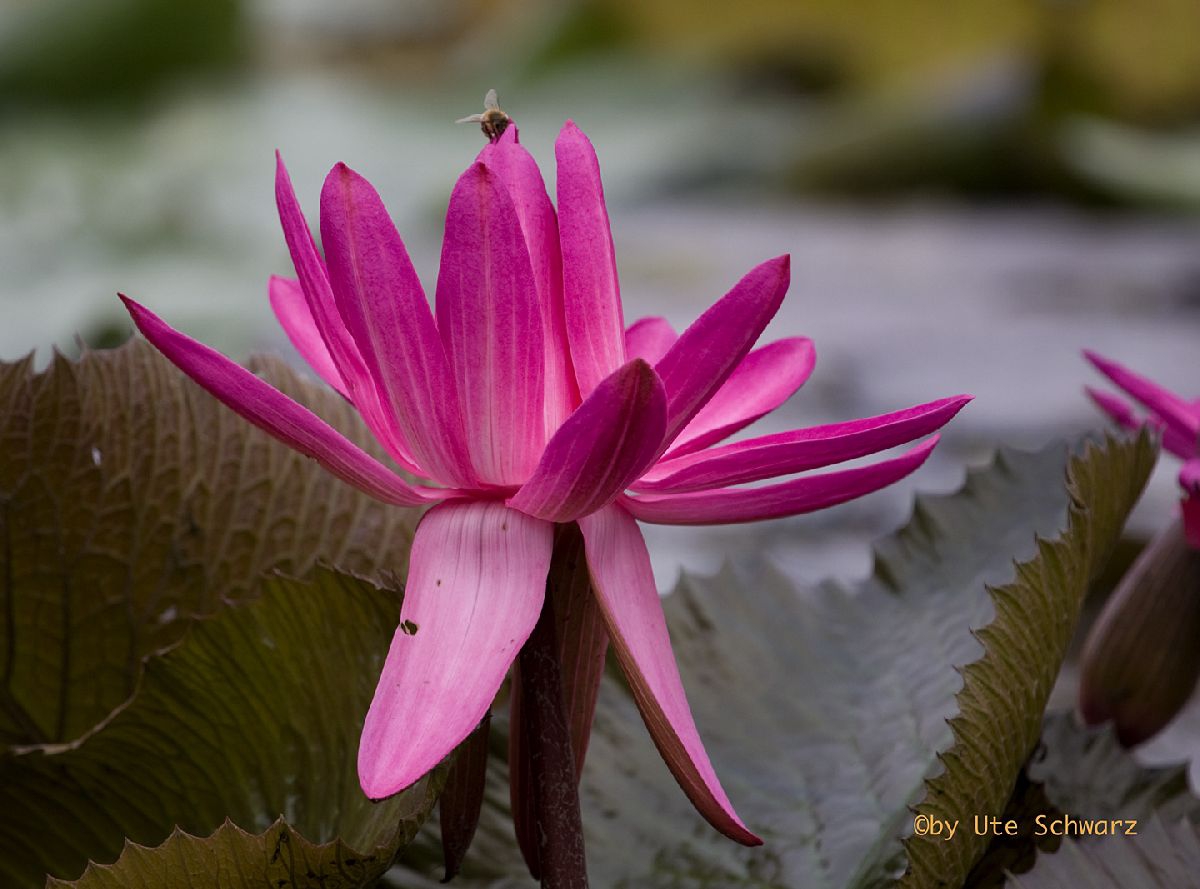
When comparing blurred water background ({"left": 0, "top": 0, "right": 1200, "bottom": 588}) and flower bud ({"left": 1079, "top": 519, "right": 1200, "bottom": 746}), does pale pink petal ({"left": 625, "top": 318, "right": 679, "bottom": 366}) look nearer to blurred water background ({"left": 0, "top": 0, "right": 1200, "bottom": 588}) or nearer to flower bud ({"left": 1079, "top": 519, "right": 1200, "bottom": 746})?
flower bud ({"left": 1079, "top": 519, "right": 1200, "bottom": 746})

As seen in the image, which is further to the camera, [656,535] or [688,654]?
[656,535]

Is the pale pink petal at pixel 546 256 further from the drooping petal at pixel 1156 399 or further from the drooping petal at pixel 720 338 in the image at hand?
the drooping petal at pixel 1156 399

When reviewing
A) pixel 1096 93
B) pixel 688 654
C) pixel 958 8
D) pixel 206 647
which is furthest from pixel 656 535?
pixel 958 8

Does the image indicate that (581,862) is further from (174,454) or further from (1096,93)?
(1096,93)

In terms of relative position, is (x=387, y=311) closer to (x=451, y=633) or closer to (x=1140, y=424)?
(x=451, y=633)

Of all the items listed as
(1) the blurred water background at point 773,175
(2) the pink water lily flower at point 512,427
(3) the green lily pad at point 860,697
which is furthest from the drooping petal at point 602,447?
(1) the blurred water background at point 773,175

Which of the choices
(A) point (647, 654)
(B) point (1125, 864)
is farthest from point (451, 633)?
(B) point (1125, 864)

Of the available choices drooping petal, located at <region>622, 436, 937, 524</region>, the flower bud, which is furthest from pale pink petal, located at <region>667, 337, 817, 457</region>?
the flower bud
